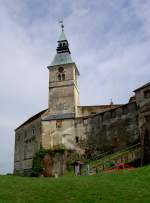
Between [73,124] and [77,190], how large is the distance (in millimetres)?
37183

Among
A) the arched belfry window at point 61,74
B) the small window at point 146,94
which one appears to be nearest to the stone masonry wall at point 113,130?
the small window at point 146,94

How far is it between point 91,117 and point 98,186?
35.1m

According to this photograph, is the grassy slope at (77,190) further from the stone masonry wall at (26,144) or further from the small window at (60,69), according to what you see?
the small window at (60,69)

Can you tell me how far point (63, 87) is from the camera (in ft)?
193

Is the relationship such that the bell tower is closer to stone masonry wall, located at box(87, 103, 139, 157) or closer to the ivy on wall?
stone masonry wall, located at box(87, 103, 139, 157)

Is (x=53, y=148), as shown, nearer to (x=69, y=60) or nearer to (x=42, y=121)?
(x=42, y=121)

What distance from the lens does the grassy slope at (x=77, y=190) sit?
1584cm

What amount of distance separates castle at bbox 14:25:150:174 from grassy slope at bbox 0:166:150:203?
1891 cm

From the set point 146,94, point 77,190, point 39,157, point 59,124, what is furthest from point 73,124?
point 77,190

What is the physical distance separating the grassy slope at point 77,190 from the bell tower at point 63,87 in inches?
1400

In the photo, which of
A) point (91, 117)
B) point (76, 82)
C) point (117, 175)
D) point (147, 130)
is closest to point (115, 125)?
point (91, 117)

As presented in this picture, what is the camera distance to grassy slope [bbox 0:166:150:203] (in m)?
15.8

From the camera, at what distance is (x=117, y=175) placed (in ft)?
73.8

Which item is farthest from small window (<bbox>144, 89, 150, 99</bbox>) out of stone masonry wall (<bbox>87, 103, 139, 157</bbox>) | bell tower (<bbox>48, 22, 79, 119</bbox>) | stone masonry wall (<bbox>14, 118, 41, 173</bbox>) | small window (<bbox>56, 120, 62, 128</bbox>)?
stone masonry wall (<bbox>14, 118, 41, 173</bbox>)
